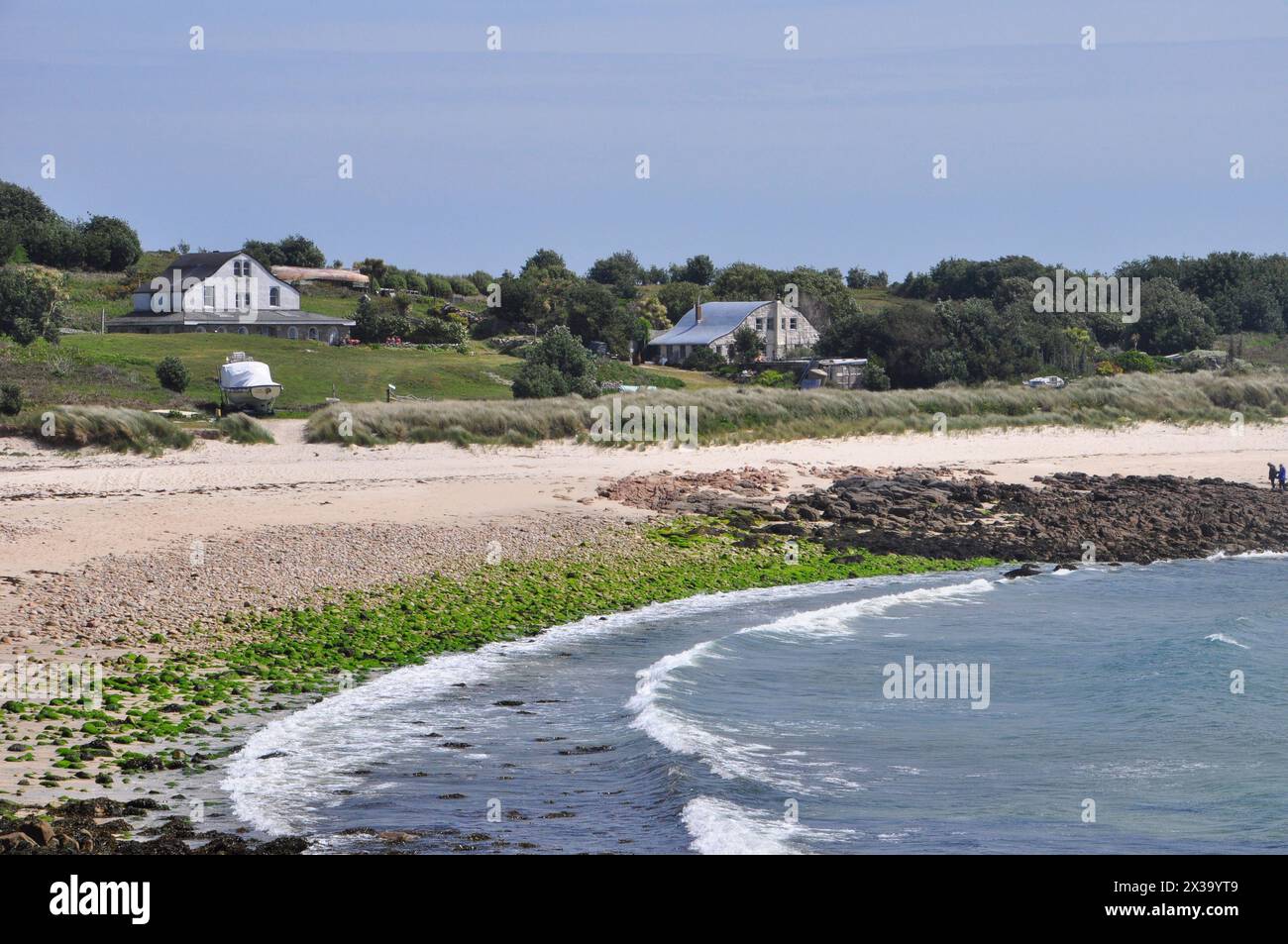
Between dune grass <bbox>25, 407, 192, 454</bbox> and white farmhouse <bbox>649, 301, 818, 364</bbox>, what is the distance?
3996 cm

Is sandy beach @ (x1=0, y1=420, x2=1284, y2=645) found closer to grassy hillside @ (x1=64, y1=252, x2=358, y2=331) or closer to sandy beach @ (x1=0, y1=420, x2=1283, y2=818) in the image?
sandy beach @ (x1=0, y1=420, x2=1283, y2=818)

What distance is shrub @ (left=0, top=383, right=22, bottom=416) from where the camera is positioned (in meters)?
34.0

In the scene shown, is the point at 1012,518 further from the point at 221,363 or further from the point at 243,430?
the point at 221,363

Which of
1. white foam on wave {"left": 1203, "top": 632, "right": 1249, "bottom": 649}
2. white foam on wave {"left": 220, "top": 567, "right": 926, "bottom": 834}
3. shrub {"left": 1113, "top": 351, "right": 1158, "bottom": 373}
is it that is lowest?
white foam on wave {"left": 1203, "top": 632, "right": 1249, "bottom": 649}

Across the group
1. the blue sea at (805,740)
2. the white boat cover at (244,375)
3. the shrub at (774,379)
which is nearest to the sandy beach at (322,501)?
the white boat cover at (244,375)

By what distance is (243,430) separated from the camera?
115 feet

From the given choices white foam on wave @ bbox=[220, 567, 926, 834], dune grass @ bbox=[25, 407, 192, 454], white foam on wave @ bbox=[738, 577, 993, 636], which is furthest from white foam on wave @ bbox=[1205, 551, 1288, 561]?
dune grass @ bbox=[25, 407, 192, 454]

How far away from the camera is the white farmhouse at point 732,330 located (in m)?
71.1

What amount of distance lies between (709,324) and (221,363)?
100ft

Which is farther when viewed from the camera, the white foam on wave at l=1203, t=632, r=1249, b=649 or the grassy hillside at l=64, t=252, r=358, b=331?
the grassy hillside at l=64, t=252, r=358, b=331

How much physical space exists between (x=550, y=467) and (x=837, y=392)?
16803 mm

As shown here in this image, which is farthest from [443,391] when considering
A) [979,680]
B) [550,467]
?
[979,680]

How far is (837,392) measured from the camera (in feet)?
154
